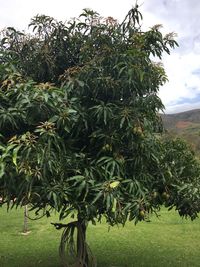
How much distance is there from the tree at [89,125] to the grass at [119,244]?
4.69 meters

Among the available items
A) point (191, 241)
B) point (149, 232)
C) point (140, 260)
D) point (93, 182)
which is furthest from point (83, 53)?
point (149, 232)

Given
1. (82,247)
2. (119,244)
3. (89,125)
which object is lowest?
(119,244)

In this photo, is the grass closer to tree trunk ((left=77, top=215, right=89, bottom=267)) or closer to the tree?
tree trunk ((left=77, top=215, right=89, bottom=267))

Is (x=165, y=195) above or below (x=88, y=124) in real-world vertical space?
below

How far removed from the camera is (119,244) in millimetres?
15102

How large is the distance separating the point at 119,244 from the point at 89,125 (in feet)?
28.1

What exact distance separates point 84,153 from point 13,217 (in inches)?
556

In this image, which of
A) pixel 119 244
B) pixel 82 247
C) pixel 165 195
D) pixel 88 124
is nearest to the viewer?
pixel 88 124

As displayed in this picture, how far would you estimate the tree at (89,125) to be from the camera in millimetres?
6312

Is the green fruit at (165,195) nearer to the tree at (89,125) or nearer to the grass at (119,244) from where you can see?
the tree at (89,125)

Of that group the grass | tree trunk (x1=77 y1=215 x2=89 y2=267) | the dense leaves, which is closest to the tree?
the dense leaves

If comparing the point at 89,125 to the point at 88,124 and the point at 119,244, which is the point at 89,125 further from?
the point at 119,244

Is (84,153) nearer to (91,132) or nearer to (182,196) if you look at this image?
(91,132)

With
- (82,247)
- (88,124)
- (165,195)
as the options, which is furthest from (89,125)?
(82,247)
